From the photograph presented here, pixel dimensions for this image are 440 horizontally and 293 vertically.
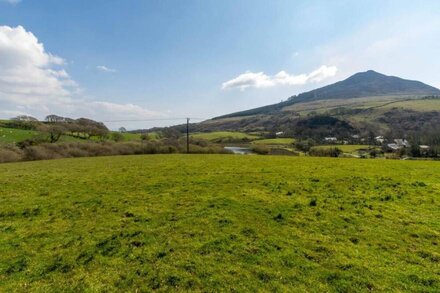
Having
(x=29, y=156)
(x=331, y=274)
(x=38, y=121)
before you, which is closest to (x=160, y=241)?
(x=331, y=274)

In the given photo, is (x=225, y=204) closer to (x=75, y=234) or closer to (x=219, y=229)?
(x=219, y=229)

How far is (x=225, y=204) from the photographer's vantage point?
11.2 metres

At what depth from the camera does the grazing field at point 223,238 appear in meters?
5.94

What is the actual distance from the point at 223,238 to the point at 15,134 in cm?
7171

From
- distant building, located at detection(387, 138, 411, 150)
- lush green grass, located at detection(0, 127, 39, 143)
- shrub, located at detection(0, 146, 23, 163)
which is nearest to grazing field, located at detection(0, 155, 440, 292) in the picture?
shrub, located at detection(0, 146, 23, 163)

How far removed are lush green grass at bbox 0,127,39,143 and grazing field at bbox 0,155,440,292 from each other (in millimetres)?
53672

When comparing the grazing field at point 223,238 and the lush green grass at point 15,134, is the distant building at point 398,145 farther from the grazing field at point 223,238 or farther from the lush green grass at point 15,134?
the lush green grass at point 15,134

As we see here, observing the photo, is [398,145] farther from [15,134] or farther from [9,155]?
[15,134]

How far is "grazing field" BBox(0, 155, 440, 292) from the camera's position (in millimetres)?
5943

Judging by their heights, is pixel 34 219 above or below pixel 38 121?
below

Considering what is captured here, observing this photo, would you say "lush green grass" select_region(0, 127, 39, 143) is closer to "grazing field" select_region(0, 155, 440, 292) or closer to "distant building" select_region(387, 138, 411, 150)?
"grazing field" select_region(0, 155, 440, 292)

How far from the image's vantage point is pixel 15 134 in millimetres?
59094

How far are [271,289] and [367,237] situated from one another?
14.4ft

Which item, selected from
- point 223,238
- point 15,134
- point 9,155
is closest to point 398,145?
point 223,238
